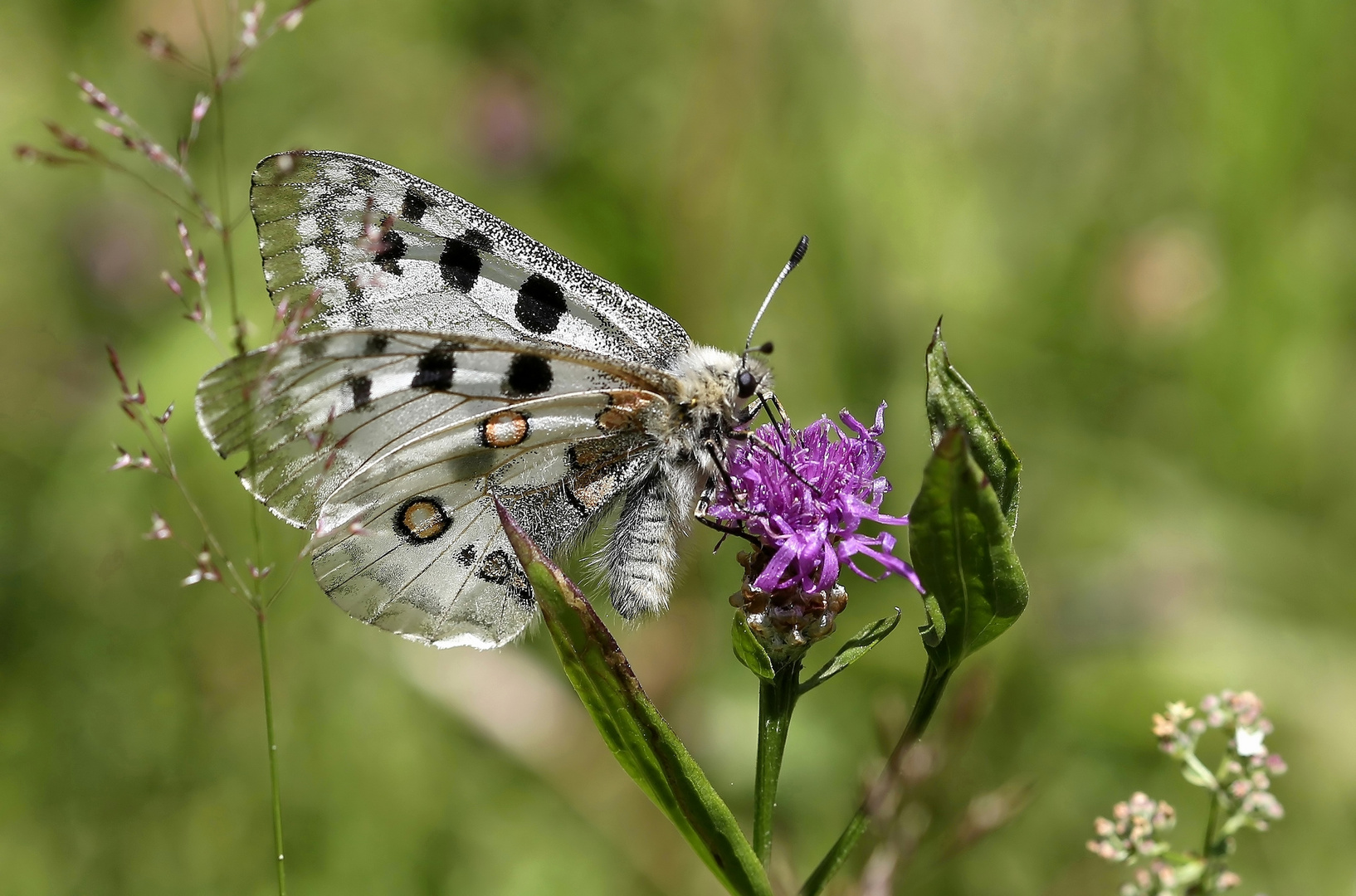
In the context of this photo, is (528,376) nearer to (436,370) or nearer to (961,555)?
(436,370)

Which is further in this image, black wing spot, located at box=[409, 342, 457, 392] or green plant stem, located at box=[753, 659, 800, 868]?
black wing spot, located at box=[409, 342, 457, 392]

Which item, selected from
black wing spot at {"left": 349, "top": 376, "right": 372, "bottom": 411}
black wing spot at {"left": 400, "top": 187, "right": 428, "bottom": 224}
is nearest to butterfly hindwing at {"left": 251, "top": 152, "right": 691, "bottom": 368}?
black wing spot at {"left": 400, "top": 187, "right": 428, "bottom": 224}

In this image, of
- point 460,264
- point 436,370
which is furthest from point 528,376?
point 460,264

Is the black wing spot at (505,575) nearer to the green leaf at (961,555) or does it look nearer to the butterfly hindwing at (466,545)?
the butterfly hindwing at (466,545)

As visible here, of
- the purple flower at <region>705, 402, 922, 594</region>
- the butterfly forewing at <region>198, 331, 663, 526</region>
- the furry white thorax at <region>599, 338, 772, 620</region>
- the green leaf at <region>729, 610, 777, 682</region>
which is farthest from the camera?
the furry white thorax at <region>599, 338, 772, 620</region>

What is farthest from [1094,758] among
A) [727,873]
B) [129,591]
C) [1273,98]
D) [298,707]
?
Answer: [129,591]

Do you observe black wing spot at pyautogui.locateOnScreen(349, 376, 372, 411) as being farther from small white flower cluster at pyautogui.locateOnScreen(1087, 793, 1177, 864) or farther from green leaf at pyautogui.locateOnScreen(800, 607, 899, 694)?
small white flower cluster at pyautogui.locateOnScreen(1087, 793, 1177, 864)

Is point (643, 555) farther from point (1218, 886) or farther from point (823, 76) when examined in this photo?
point (823, 76)
